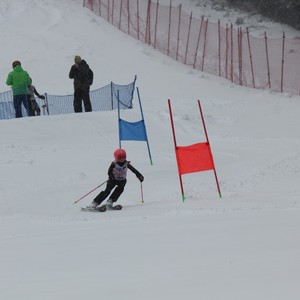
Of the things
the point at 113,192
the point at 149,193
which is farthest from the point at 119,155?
the point at 149,193

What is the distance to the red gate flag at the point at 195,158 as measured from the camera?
39.3 feet

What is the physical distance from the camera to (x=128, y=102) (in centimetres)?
2133

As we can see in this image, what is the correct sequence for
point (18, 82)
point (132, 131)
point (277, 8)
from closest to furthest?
point (132, 131), point (18, 82), point (277, 8)

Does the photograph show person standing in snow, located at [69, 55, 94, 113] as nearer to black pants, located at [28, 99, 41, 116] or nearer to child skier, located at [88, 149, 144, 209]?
black pants, located at [28, 99, 41, 116]

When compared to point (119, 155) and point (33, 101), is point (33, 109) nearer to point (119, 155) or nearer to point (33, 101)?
point (33, 101)

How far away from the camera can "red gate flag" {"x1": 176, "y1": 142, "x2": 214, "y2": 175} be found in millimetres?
11969

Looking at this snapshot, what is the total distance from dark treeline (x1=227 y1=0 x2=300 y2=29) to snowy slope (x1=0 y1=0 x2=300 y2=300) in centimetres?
1001

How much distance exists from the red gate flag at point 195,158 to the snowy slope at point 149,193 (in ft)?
1.91

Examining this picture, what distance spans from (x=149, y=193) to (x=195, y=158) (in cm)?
159

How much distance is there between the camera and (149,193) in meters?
13.3

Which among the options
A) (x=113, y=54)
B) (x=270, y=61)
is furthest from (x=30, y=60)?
(x=270, y=61)

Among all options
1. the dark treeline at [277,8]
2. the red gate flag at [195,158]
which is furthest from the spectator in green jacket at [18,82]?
the dark treeline at [277,8]

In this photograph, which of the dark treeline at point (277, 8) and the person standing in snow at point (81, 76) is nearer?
the person standing in snow at point (81, 76)

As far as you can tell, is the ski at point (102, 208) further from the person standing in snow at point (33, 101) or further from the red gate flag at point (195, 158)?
the person standing in snow at point (33, 101)
